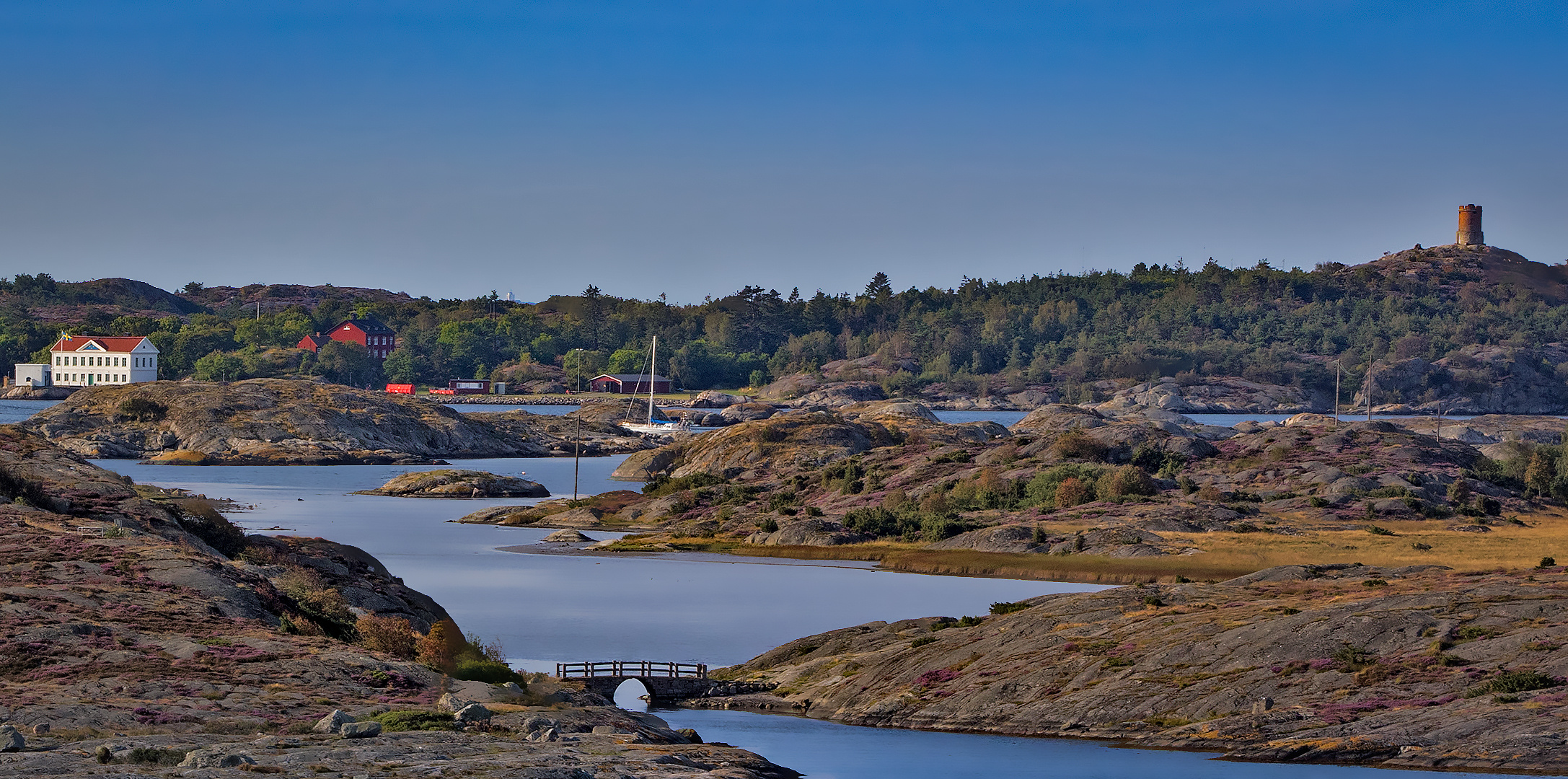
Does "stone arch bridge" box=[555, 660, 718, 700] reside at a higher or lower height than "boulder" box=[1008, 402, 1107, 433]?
lower

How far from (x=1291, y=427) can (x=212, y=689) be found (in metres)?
→ 101

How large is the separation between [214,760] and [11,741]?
3849 millimetres

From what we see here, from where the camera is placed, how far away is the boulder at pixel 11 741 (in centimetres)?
2886

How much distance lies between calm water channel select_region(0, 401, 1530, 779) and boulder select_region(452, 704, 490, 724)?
9268 millimetres

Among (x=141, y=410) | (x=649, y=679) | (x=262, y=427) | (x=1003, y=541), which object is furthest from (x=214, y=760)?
(x=141, y=410)

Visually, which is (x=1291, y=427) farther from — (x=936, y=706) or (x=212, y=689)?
(x=212, y=689)

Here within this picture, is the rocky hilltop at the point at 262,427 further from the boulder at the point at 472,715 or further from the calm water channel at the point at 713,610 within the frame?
the boulder at the point at 472,715


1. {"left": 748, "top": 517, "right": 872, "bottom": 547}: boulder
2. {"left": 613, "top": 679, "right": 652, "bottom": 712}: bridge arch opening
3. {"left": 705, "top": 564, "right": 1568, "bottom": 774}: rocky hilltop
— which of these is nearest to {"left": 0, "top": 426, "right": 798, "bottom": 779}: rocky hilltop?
{"left": 613, "top": 679, "right": 652, "bottom": 712}: bridge arch opening

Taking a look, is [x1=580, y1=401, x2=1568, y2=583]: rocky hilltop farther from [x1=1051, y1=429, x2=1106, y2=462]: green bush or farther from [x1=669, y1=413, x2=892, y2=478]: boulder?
[x1=669, y1=413, x2=892, y2=478]: boulder

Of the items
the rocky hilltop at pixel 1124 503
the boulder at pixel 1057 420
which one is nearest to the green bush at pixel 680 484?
the rocky hilltop at pixel 1124 503

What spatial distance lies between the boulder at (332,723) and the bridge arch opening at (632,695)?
1720cm

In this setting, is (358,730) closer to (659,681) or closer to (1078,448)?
(659,681)

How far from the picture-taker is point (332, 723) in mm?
32219

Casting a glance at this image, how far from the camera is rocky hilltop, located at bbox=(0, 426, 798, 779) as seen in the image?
30.0 metres
